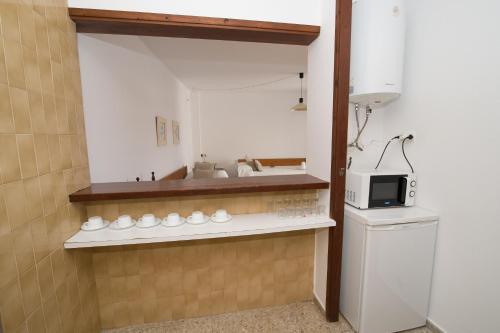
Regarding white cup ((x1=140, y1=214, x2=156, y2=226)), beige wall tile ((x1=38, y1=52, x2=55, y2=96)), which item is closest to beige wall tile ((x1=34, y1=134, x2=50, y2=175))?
beige wall tile ((x1=38, y1=52, x2=55, y2=96))

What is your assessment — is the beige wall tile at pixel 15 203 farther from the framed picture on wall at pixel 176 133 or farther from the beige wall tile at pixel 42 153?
the framed picture on wall at pixel 176 133

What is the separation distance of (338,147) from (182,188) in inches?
39.0

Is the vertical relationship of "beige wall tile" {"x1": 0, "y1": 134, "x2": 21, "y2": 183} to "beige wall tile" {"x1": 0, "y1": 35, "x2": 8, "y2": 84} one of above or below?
below

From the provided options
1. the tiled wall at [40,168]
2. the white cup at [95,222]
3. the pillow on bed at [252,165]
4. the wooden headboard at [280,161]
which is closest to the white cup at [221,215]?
the white cup at [95,222]

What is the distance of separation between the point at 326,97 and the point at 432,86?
0.73 metres

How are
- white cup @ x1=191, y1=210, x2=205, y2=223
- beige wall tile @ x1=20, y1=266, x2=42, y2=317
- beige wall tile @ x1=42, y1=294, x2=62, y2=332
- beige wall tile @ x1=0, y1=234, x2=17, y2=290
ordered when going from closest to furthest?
beige wall tile @ x1=0, y1=234, x2=17, y2=290 < beige wall tile @ x1=20, y1=266, x2=42, y2=317 < beige wall tile @ x1=42, y1=294, x2=62, y2=332 < white cup @ x1=191, y1=210, x2=205, y2=223

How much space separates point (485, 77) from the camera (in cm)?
124

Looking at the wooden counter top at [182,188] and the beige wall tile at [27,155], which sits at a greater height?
the beige wall tile at [27,155]

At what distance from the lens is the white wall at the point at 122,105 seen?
155 cm

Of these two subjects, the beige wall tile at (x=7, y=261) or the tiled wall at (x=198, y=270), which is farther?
the tiled wall at (x=198, y=270)

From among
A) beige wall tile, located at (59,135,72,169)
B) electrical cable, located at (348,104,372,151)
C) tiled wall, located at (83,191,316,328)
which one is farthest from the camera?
electrical cable, located at (348,104,372,151)

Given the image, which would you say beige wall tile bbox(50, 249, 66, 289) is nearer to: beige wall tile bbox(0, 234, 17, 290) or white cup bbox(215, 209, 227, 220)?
beige wall tile bbox(0, 234, 17, 290)

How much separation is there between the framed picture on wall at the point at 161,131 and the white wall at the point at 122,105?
7 cm

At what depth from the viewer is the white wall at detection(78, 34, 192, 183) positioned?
1.55m
